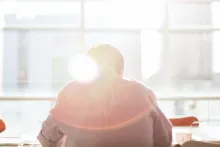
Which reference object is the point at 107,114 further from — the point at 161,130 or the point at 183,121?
the point at 183,121

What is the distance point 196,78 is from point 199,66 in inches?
9.9

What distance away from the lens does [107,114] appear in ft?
5.87

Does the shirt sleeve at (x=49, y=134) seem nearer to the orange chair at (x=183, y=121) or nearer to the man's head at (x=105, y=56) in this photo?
the man's head at (x=105, y=56)

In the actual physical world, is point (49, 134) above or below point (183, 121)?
above

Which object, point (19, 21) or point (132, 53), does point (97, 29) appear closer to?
point (132, 53)

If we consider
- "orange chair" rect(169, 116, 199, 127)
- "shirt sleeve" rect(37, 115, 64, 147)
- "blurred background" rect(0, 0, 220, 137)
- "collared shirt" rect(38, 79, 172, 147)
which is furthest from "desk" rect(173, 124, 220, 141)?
"blurred background" rect(0, 0, 220, 137)

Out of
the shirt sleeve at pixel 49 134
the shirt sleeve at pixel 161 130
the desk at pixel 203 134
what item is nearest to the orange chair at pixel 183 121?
the desk at pixel 203 134

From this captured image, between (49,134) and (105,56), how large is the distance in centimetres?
49

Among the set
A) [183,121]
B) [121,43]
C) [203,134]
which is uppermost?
[121,43]

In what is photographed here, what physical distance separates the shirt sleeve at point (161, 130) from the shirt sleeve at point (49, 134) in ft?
1.54

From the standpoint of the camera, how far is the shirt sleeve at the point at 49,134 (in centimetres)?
192

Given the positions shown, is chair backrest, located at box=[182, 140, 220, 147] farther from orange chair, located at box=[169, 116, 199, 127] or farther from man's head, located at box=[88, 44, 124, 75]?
orange chair, located at box=[169, 116, 199, 127]

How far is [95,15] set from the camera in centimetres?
746

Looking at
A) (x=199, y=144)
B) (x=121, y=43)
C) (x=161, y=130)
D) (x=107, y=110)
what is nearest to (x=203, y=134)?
(x=161, y=130)
